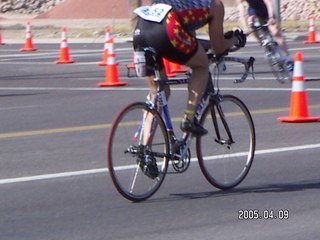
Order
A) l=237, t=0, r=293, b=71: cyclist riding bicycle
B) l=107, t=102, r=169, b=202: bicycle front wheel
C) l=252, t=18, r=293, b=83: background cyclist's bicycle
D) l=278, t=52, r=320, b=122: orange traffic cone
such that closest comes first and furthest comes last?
l=107, t=102, r=169, b=202: bicycle front wheel, l=278, t=52, r=320, b=122: orange traffic cone, l=252, t=18, r=293, b=83: background cyclist's bicycle, l=237, t=0, r=293, b=71: cyclist riding bicycle

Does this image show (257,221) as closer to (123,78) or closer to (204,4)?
(204,4)

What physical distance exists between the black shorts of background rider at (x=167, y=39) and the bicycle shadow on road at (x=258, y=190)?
1128 millimetres

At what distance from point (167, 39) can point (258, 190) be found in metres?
1.62

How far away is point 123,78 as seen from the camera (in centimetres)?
1817

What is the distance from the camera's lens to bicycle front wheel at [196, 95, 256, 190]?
7992 mm

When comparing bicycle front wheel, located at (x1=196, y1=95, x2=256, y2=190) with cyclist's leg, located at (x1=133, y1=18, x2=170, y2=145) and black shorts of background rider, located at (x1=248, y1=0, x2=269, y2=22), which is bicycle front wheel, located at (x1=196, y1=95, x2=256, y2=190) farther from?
black shorts of background rider, located at (x1=248, y1=0, x2=269, y2=22)

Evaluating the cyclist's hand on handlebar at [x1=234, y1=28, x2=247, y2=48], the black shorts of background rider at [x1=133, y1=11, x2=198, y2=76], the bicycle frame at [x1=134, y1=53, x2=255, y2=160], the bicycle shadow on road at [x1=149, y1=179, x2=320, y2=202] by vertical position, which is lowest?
the bicycle shadow on road at [x1=149, y1=179, x2=320, y2=202]

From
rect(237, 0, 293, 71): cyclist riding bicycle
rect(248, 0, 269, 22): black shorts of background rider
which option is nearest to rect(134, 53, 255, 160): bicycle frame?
rect(237, 0, 293, 71): cyclist riding bicycle

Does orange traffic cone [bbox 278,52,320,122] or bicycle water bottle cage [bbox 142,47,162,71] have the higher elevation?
bicycle water bottle cage [bbox 142,47,162,71]

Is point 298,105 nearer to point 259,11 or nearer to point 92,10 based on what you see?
point 259,11

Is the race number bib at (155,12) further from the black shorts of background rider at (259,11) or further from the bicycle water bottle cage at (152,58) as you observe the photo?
the black shorts of background rider at (259,11)

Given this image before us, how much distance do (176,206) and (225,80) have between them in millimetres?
10129

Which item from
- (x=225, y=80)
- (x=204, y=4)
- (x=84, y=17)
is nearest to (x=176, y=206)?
(x=204, y=4)

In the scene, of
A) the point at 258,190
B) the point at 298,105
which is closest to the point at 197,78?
the point at 258,190
